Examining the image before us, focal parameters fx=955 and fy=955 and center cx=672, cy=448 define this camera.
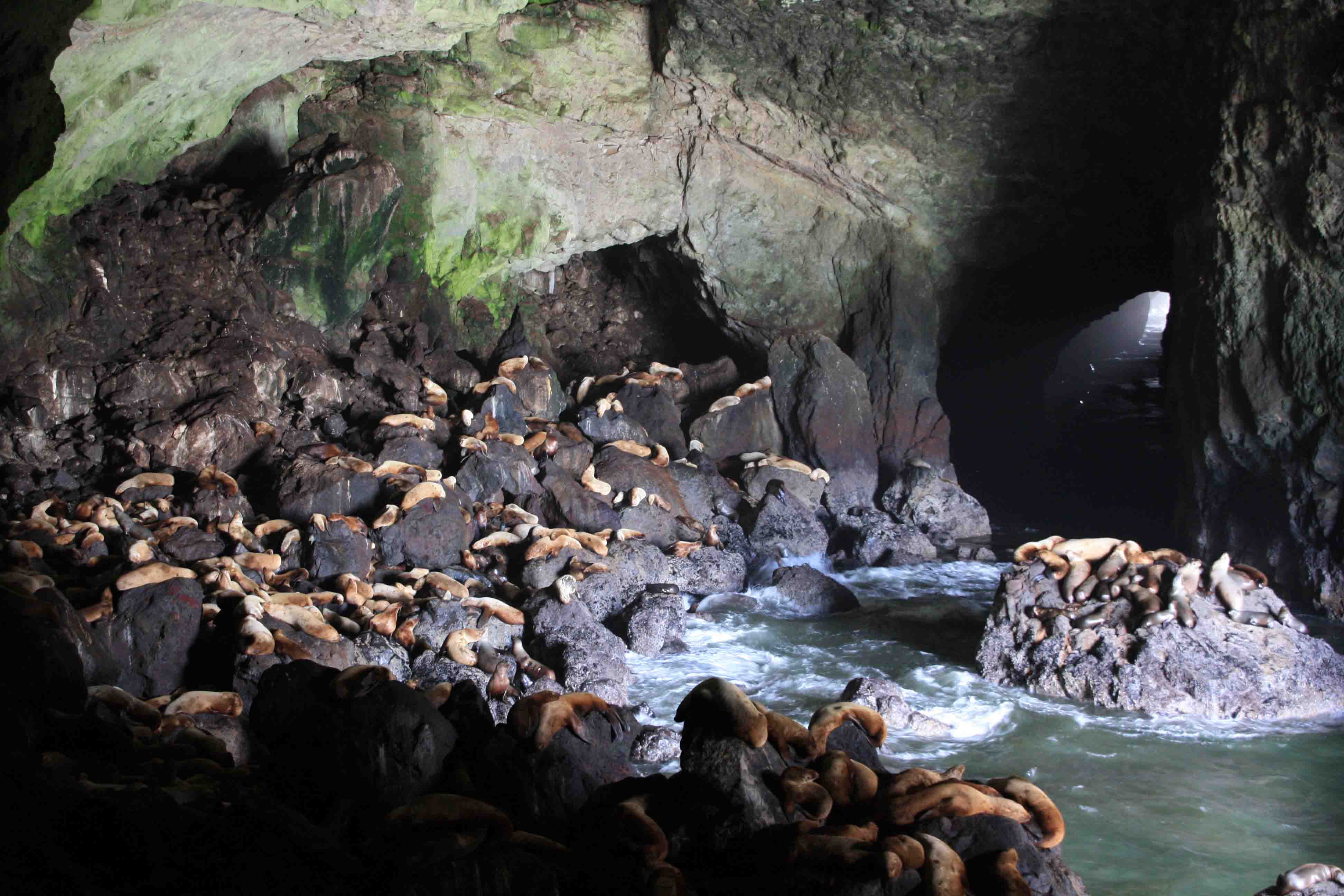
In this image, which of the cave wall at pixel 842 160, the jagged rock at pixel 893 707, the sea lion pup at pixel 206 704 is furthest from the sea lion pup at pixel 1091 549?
the sea lion pup at pixel 206 704

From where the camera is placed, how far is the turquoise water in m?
4.99

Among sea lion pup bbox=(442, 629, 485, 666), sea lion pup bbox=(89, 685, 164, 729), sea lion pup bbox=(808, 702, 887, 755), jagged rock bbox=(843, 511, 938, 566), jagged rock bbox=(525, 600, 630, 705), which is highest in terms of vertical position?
sea lion pup bbox=(808, 702, 887, 755)

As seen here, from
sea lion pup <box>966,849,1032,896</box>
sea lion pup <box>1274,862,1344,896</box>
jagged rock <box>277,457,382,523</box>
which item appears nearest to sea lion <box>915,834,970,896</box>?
sea lion pup <box>966,849,1032,896</box>

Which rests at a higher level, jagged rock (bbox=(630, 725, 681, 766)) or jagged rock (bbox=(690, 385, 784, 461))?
jagged rock (bbox=(690, 385, 784, 461))

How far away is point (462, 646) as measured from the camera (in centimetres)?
673

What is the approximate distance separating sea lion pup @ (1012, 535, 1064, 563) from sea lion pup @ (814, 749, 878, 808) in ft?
15.3

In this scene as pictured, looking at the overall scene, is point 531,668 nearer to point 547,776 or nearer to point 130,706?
point 130,706

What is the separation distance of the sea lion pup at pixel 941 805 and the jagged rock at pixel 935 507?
9583 millimetres

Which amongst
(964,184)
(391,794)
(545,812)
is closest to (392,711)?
(391,794)

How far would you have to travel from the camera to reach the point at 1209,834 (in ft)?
17.0

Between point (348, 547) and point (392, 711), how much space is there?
4320 mm

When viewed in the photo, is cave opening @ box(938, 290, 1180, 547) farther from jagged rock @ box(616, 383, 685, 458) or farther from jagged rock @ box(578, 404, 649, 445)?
jagged rock @ box(578, 404, 649, 445)

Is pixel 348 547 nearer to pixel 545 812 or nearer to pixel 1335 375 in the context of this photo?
pixel 545 812

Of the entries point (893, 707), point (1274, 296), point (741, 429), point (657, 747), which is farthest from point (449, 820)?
point (741, 429)
